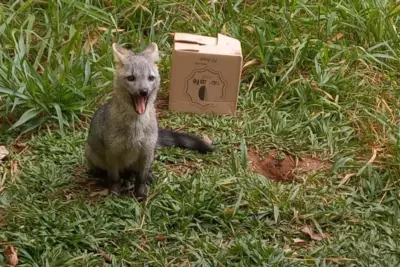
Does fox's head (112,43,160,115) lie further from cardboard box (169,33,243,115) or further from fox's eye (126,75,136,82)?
cardboard box (169,33,243,115)

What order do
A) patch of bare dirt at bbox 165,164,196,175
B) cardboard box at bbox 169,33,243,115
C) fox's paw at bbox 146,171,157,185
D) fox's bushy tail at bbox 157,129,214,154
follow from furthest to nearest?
cardboard box at bbox 169,33,243,115 < fox's bushy tail at bbox 157,129,214,154 < patch of bare dirt at bbox 165,164,196,175 < fox's paw at bbox 146,171,157,185

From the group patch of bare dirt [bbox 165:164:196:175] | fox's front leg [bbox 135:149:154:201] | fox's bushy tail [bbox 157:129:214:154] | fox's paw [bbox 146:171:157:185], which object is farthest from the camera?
fox's bushy tail [bbox 157:129:214:154]

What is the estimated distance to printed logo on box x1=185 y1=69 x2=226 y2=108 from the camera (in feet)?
16.9

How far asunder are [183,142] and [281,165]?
647mm

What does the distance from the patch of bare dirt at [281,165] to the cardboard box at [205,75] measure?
59cm

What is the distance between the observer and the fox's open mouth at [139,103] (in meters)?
3.95

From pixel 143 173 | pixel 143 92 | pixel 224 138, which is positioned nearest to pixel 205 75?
pixel 224 138

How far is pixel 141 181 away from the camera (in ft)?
13.8

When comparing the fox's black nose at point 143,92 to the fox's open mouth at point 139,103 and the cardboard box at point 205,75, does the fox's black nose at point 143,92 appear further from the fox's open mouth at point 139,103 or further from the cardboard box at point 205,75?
the cardboard box at point 205,75

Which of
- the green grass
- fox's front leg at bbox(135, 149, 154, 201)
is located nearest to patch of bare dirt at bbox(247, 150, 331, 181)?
the green grass

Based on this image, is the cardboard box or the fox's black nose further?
the cardboard box

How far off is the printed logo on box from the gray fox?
0.95m

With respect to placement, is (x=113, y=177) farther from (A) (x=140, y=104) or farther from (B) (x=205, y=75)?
(B) (x=205, y=75)

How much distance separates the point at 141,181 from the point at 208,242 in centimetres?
58
